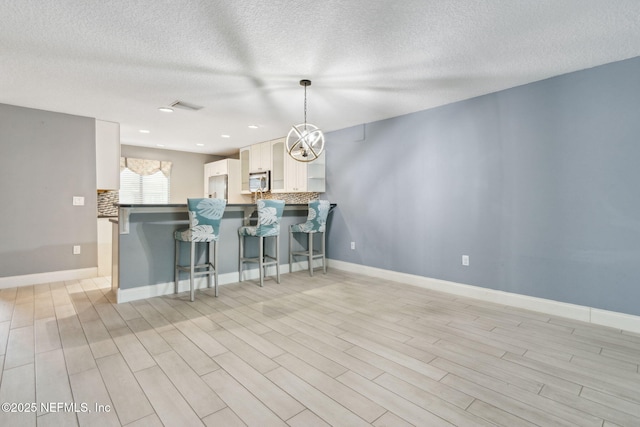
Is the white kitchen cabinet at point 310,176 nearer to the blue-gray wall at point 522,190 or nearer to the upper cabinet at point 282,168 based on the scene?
the upper cabinet at point 282,168

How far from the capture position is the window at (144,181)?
6568 millimetres

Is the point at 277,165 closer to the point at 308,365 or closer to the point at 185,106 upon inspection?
the point at 185,106

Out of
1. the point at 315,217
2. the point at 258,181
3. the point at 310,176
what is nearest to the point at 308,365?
the point at 315,217

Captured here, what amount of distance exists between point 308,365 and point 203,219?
6.32 feet

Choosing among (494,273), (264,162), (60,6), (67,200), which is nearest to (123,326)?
(60,6)

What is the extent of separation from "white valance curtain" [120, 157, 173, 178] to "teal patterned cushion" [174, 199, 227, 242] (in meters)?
4.23

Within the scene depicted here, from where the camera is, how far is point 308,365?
6.62ft

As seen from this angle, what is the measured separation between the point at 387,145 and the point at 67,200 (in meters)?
4.57

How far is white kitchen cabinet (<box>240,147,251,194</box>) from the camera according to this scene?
673cm

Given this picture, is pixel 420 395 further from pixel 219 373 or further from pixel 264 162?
pixel 264 162

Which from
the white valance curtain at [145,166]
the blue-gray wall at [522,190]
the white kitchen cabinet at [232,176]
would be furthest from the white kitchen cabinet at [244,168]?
the blue-gray wall at [522,190]

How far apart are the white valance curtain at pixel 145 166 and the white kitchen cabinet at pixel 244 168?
1.73 metres

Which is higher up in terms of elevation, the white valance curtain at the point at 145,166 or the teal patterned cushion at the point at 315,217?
the white valance curtain at the point at 145,166

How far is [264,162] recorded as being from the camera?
20.2 ft
